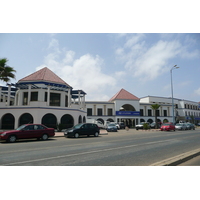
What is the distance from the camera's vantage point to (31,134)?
583 inches

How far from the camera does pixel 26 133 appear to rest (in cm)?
1452

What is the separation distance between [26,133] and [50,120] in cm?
1058

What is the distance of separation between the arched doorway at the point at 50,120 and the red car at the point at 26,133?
8776 mm

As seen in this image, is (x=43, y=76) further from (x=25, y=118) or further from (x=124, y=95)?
(x=124, y=95)

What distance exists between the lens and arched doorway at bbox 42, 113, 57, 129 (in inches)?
968

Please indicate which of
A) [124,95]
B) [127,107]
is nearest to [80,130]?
[127,107]

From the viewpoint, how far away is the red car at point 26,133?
45.0 ft

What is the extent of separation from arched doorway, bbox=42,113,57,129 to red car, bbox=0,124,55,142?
8776mm

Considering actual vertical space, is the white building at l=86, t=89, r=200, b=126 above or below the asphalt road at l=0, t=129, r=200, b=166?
above

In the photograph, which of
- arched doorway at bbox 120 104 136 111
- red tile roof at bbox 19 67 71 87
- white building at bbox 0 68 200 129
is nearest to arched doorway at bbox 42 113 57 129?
white building at bbox 0 68 200 129

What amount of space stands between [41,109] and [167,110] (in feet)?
141

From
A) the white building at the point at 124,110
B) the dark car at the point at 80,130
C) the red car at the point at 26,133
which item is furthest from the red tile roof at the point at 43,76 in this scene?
the white building at the point at 124,110

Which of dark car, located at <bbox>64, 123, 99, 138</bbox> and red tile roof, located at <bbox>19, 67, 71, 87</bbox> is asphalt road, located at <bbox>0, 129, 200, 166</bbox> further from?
red tile roof, located at <bbox>19, 67, 71, 87</bbox>

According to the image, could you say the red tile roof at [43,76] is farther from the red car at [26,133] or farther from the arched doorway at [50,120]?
the red car at [26,133]
